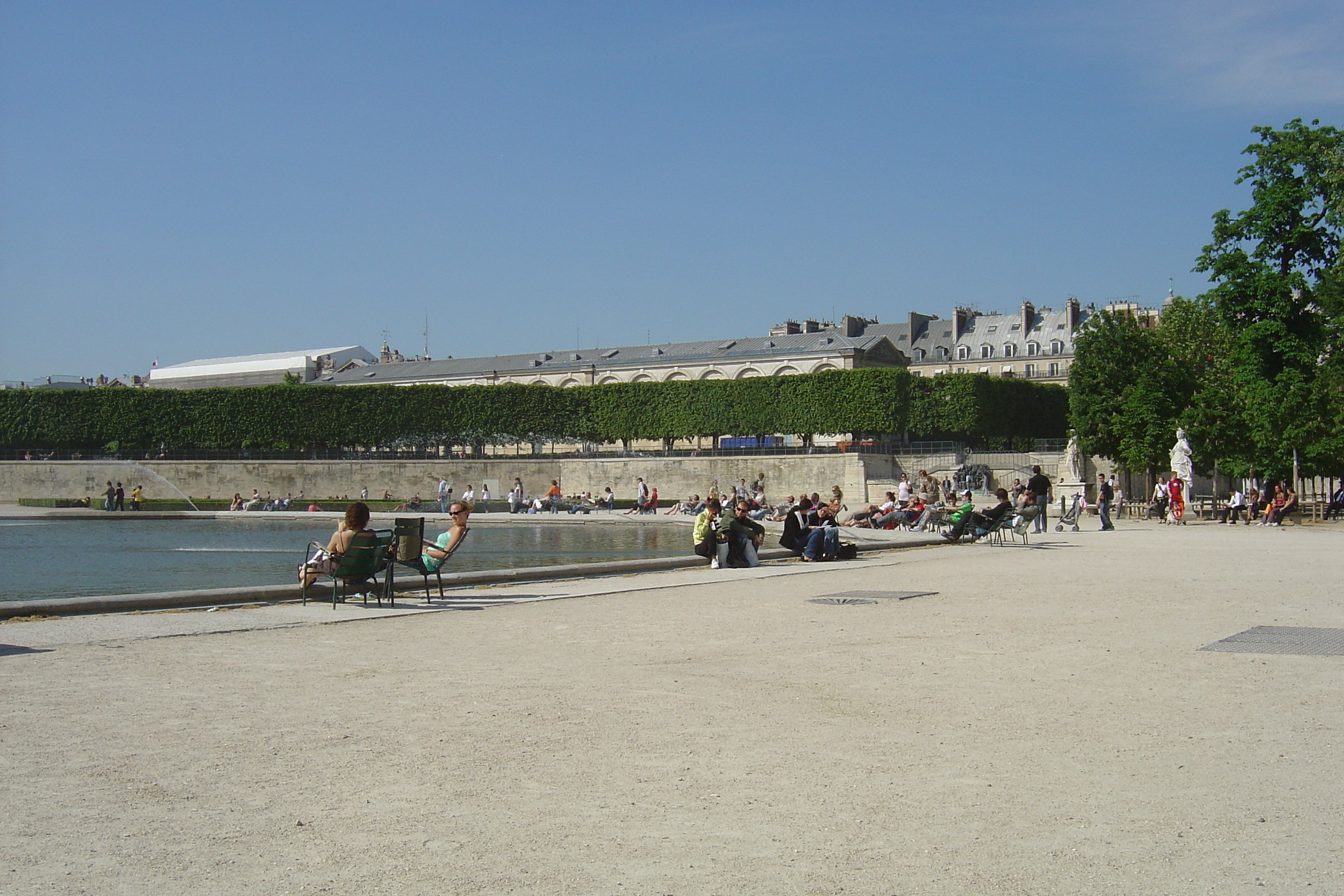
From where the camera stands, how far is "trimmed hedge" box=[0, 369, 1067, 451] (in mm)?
57844

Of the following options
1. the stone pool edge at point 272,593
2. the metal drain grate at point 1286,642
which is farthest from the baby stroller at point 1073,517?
the metal drain grate at point 1286,642

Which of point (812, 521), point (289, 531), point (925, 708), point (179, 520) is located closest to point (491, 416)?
point (179, 520)

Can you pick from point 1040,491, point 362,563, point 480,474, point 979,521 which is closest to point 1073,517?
point 1040,491

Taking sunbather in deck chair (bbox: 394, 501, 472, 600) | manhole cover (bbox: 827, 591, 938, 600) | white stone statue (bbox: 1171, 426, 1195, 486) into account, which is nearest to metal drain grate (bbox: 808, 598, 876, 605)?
manhole cover (bbox: 827, 591, 938, 600)

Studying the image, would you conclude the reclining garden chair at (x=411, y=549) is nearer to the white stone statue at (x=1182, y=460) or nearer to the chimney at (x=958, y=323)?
the white stone statue at (x=1182, y=460)

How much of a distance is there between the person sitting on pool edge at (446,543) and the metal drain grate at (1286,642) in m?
6.72

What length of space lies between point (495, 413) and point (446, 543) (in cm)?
5079

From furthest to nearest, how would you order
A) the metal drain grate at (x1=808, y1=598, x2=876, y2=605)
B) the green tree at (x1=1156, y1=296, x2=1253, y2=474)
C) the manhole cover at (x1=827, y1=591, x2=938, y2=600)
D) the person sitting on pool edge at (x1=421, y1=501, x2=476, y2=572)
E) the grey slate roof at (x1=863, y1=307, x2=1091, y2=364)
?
the grey slate roof at (x1=863, y1=307, x2=1091, y2=364)
the green tree at (x1=1156, y1=296, x2=1253, y2=474)
the person sitting on pool edge at (x1=421, y1=501, x2=476, y2=572)
the manhole cover at (x1=827, y1=591, x2=938, y2=600)
the metal drain grate at (x1=808, y1=598, x2=876, y2=605)

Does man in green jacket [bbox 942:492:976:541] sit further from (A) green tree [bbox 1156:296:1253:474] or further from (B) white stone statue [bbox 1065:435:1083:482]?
(A) green tree [bbox 1156:296:1253:474]

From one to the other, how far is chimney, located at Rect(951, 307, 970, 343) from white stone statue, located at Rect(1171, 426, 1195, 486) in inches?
2480

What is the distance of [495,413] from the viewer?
62.4m

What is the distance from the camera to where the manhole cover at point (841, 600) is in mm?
10438

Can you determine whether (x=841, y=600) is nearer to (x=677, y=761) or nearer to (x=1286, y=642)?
(x=1286, y=642)

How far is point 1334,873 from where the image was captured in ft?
11.2
